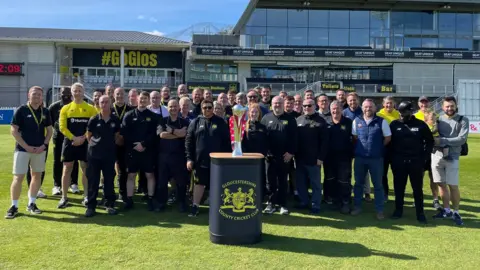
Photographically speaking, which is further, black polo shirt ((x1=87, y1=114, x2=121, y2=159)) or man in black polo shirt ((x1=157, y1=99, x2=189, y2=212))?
man in black polo shirt ((x1=157, y1=99, x2=189, y2=212))

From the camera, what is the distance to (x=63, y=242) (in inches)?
200

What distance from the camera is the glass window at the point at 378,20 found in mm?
Result: 46188

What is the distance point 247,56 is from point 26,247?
38.3 meters

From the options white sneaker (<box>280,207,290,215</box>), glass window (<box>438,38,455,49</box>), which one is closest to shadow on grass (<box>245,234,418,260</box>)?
white sneaker (<box>280,207,290,215</box>)

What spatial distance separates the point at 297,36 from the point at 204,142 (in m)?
41.7

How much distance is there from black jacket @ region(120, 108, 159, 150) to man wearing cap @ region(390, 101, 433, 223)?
4023 millimetres

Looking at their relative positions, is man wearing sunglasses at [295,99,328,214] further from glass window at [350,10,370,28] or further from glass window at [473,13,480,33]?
glass window at [473,13,480,33]

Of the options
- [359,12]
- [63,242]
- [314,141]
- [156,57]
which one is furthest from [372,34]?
[63,242]

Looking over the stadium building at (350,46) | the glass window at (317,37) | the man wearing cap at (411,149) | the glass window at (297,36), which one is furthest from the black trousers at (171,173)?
the glass window at (317,37)

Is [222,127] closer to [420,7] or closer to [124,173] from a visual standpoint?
[124,173]

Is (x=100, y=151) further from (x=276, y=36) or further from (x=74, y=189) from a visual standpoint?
(x=276, y=36)

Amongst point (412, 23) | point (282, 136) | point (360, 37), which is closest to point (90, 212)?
point (282, 136)

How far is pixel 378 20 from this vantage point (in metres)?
46.3

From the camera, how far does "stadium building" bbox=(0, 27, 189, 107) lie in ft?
126
